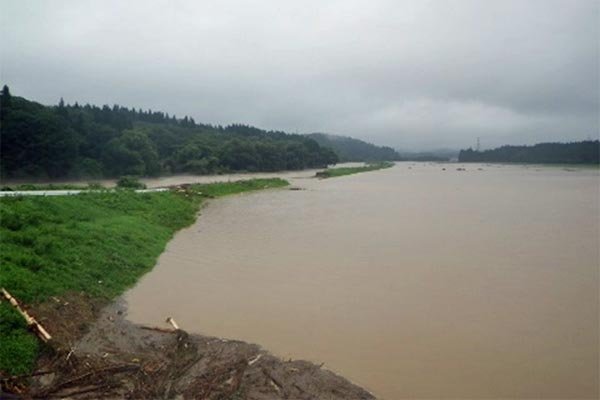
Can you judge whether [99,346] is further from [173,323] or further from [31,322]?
[173,323]

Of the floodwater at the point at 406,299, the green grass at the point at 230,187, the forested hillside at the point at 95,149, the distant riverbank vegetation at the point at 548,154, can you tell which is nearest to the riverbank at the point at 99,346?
the floodwater at the point at 406,299

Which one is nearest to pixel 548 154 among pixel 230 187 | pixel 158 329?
pixel 230 187

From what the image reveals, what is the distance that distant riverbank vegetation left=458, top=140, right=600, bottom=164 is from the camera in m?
99.8

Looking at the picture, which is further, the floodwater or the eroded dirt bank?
the floodwater

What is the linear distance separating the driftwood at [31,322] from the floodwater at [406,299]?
1.96 metres

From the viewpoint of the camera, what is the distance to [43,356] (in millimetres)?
6953

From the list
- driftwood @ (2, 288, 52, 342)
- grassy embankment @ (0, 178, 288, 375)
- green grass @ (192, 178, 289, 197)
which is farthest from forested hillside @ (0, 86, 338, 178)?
driftwood @ (2, 288, 52, 342)

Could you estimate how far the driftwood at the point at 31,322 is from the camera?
722 cm

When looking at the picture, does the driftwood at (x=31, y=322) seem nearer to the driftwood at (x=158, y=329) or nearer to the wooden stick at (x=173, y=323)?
the driftwood at (x=158, y=329)

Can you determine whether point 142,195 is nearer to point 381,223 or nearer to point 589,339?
point 381,223

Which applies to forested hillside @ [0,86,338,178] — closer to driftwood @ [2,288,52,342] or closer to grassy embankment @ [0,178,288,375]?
grassy embankment @ [0,178,288,375]

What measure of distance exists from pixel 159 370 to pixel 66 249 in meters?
6.20

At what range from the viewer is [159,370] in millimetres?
6719

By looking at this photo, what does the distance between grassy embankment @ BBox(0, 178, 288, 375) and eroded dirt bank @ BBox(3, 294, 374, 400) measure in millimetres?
535
